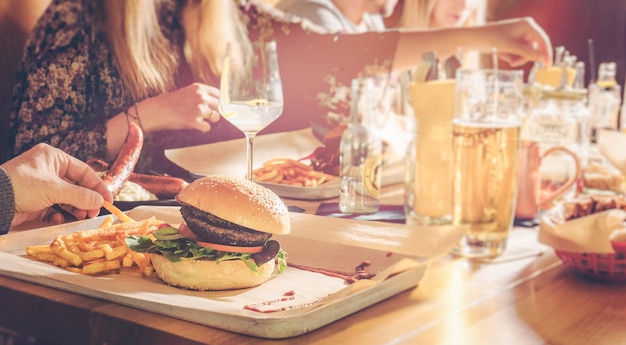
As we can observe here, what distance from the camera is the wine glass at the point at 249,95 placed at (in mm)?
1372

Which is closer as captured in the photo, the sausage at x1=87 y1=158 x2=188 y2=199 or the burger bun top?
the burger bun top

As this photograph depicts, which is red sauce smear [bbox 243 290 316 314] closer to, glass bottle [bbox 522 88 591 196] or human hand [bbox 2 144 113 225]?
human hand [bbox 2 144 113 225]

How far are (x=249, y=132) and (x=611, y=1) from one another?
Answer: 317 cm

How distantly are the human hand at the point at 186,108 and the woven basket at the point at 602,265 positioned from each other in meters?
0.71

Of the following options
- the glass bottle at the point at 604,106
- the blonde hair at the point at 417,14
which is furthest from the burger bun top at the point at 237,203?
the glass bottle at the point at 604,106

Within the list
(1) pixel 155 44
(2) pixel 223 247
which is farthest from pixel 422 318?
(1) pixel 155 44

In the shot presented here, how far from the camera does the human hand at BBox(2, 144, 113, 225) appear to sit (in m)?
1.19

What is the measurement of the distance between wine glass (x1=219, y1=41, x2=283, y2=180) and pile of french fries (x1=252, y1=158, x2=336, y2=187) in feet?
0.23

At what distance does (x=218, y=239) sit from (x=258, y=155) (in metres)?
0.49

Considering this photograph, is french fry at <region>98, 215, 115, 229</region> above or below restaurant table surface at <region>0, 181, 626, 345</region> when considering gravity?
above

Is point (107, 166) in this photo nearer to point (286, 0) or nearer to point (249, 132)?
point (249, 132)

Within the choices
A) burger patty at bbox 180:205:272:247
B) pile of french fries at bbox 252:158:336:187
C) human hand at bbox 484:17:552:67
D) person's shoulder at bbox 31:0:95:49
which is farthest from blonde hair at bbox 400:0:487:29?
burger patty at bbox 180:205:272:247

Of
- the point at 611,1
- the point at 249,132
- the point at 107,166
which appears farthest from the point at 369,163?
the point at 611,1

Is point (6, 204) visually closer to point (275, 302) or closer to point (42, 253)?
point (42, 253)
